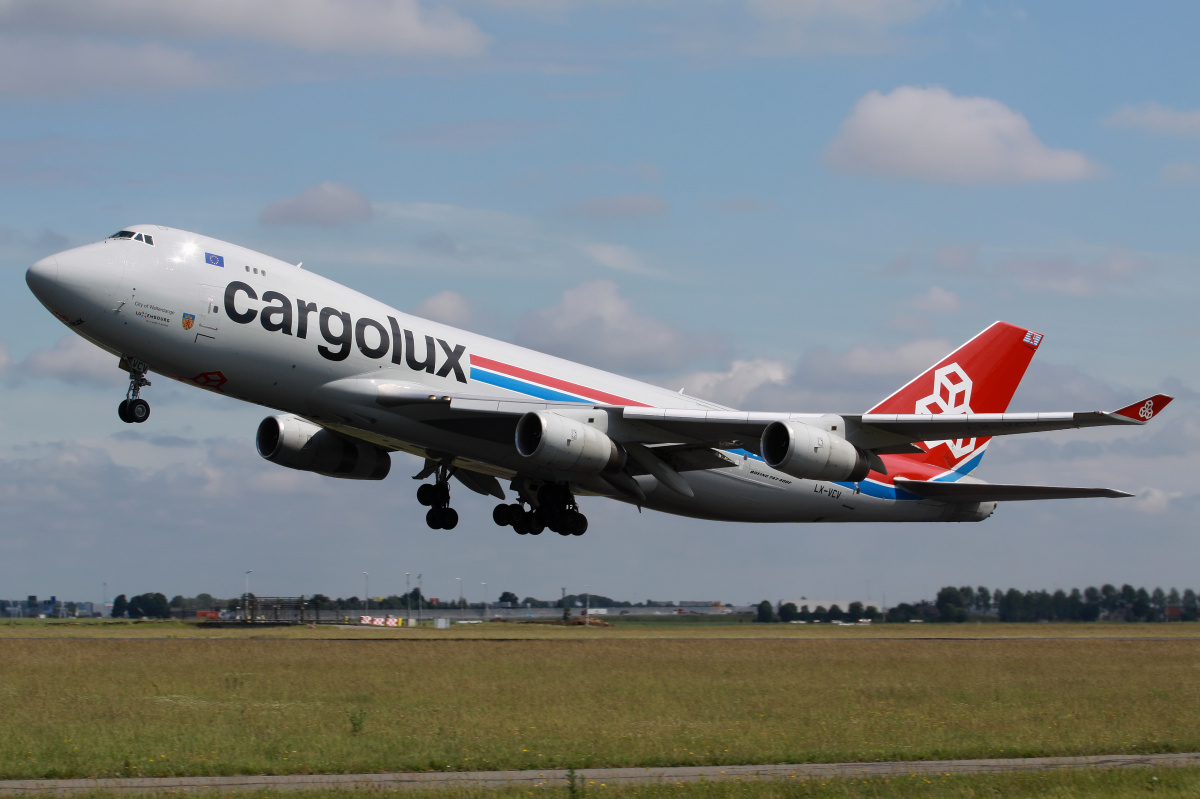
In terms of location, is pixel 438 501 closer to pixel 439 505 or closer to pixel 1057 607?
pixel 439 505

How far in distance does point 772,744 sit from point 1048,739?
5.37 meters

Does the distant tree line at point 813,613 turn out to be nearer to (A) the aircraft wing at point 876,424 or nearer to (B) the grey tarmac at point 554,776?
(A) the aircraft wing at point 876,424

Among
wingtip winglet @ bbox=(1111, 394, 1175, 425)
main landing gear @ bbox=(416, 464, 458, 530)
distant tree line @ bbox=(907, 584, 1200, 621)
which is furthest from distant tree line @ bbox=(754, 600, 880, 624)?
wingtip winglet @ bbox=(1111, 394, 1175, 425)

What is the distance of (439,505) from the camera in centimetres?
3931

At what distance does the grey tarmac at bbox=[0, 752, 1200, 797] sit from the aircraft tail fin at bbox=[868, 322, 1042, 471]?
23.6 meters

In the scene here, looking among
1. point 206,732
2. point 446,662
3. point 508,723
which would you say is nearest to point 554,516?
point 446,662

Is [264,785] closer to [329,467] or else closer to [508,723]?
[508,723]

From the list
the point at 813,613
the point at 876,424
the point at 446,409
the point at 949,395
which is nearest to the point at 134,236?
the point at 446,409

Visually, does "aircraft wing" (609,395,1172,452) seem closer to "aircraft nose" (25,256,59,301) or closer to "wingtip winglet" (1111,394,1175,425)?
"wingtip winglet" (1111,394,1175,425)

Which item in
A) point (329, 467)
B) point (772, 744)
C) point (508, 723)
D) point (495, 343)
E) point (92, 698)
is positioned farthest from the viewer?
point (329, 467)

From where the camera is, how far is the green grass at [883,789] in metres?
16.5

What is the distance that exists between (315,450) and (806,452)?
15391 millimetres

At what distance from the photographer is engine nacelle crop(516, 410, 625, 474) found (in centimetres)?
3125

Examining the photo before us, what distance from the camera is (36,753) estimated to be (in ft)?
→ 65.7
